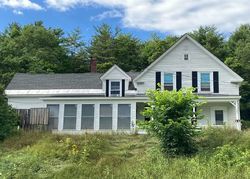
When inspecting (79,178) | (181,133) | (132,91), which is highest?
(132,91)

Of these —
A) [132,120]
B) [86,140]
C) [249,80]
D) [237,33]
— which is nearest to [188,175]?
[86,140]

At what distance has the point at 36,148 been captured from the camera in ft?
55.3

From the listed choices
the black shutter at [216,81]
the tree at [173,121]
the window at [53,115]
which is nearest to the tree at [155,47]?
the black shutter at [216,81]

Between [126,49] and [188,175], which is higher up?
[126,49]

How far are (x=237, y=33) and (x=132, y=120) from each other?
26.2m

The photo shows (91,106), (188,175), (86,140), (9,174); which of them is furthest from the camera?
(91,106)

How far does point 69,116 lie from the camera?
25406mm

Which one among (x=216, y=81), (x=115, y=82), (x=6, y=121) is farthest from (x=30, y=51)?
(x=216, y=81)

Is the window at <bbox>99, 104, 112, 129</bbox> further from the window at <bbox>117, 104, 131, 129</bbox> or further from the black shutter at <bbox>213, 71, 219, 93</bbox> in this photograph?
the black shutter at <bbox>213, 71, 219, 93</bbox>

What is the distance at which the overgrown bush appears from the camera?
2016 cm

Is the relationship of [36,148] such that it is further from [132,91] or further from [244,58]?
[244,58]

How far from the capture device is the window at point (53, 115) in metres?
25.2

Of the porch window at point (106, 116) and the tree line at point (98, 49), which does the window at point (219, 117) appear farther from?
the tree line at point (98, 49)

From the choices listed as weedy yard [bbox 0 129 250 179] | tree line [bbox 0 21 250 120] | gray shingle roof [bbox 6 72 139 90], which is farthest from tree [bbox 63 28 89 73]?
weedy yard [bbox 0 129 250 179]
